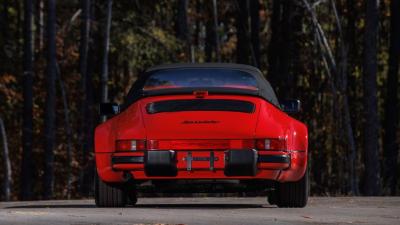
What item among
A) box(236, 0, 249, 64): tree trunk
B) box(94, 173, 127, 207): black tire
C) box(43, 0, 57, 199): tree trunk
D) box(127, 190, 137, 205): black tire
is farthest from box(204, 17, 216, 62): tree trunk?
box(94, 173, 127, 207): black tire

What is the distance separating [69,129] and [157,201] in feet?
79.8

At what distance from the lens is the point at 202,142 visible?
12.6m

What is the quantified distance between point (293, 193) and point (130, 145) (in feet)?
6.46

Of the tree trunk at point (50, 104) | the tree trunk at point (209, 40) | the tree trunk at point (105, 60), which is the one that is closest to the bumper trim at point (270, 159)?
the tree trunk at point (50, 104)

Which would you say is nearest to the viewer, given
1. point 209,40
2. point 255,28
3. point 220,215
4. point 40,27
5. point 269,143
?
point 220,215

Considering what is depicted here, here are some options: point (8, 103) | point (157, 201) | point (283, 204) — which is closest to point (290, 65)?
point (8, 103)

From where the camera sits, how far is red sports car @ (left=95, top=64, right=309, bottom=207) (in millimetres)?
12617

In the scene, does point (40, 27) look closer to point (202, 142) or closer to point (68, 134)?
point (68, 134)

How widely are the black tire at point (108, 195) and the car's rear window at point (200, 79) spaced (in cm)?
113

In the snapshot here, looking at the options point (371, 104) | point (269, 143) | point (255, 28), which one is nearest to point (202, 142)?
point (269, 143)

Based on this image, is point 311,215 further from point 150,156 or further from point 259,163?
point 150,156

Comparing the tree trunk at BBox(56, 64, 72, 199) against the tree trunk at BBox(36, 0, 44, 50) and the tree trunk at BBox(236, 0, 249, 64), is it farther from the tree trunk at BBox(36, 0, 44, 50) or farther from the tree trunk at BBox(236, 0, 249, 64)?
the tree trunk at BBox(236, 0, 249, 64)

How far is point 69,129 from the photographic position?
40438mm

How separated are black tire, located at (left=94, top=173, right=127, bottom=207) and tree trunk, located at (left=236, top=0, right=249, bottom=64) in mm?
24529
